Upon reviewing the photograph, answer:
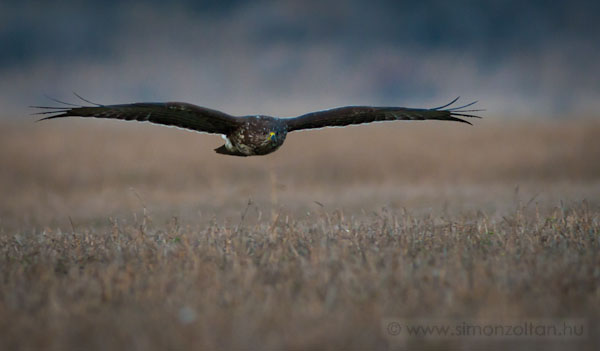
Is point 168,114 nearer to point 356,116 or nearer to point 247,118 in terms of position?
point 247,118

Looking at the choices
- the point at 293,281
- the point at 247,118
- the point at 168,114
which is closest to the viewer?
the point at 293,281

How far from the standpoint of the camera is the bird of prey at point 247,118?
28.2 ft

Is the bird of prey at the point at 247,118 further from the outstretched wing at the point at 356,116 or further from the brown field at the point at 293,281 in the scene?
the brown field at the point at 293,281

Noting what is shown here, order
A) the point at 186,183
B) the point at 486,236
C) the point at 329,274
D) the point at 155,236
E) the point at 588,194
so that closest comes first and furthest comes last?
the point at 329,274
the point at 486,236
the point at 155,236
the point at 588,194
the point at 186,183

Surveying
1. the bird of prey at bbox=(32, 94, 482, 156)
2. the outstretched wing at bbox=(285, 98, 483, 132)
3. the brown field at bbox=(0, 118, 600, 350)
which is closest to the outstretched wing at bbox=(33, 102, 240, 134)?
the bird of prey at bbox=(32, 94, 482, 156)

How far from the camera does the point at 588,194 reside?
1736 cm

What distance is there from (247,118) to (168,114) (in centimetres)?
123

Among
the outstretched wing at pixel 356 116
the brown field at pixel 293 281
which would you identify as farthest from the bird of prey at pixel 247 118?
the brown field at pixel 293 281

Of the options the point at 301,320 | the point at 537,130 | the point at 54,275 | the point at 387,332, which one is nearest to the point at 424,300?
the point at 387,332

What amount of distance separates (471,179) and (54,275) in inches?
826

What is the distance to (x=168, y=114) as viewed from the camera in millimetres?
9031

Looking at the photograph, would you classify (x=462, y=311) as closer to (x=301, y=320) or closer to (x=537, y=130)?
(x=301, y=320)

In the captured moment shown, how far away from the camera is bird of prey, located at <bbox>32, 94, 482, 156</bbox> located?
8609mm

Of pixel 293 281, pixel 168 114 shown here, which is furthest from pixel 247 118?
pixel 293 281
